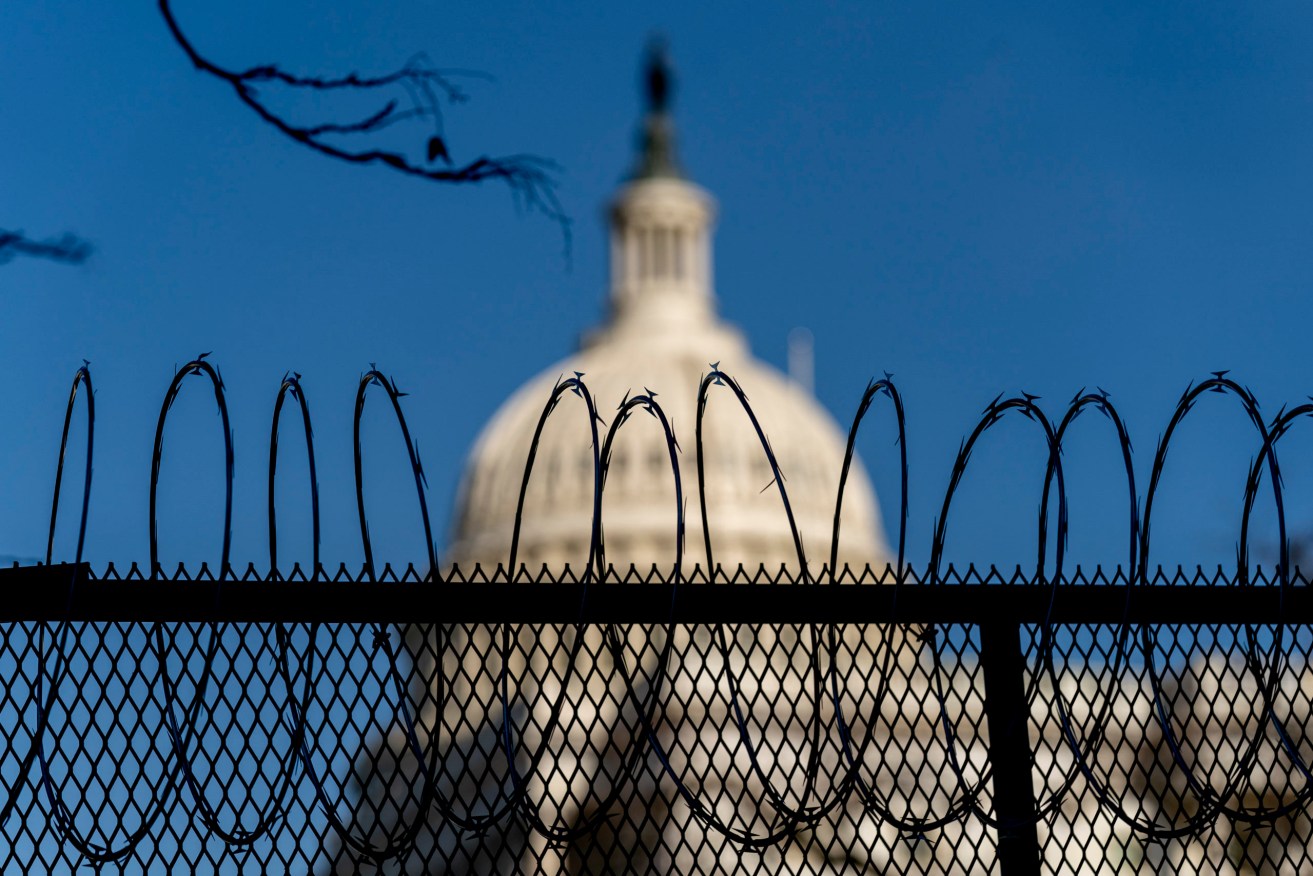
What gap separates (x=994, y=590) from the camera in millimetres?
4535

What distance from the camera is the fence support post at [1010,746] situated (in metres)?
4.46

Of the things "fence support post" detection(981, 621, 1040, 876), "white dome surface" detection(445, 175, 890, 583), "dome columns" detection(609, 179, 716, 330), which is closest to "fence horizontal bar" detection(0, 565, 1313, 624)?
"fence support post" detection(981, 621, 1040, 876)

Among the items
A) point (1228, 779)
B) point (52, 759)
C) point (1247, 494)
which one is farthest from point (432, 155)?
point (1228, 779)

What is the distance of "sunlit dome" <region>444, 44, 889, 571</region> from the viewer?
93.7 metres

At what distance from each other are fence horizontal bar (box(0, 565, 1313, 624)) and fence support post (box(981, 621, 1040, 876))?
0.10 m

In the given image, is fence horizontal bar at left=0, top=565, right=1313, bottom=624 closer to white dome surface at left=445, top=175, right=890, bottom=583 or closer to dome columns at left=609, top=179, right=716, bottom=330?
white dome surface at left=445, top=175, right=890, bottom=583

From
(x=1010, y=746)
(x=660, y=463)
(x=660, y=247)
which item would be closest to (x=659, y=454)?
(x=660, y=463)

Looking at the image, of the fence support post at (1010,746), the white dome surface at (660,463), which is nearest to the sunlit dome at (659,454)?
the white dome surface at (660,463)

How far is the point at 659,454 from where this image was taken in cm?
9781

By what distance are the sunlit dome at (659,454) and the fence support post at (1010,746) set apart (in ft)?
249

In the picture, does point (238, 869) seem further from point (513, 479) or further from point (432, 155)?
point (513, 479)

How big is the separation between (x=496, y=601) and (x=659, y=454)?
3680 inches

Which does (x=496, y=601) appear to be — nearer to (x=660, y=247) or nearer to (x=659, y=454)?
(x=659, y=454)

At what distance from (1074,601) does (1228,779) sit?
2.00 ft
